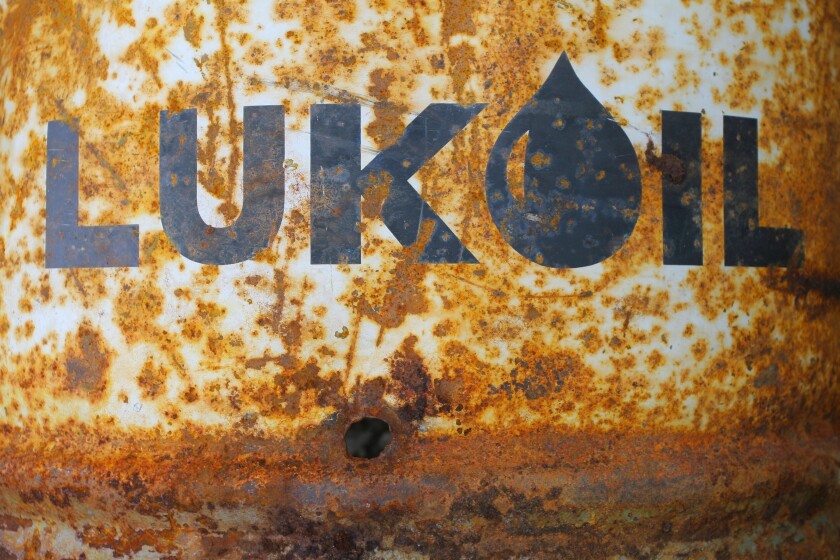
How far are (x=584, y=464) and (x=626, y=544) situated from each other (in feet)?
0.45

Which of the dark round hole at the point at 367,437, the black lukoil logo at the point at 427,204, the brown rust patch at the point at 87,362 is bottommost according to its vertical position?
the dark round hole at the point at 367,437

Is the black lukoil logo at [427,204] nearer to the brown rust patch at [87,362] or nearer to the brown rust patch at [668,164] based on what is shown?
the brown rust patch at [668,164]

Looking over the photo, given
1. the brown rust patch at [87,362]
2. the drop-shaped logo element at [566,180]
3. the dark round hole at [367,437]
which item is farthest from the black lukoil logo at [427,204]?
→ the dark round hole at [367,437]

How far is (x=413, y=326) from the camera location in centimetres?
113

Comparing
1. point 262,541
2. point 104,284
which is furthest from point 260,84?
point 262,541

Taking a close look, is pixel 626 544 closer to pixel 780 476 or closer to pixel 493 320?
pixel 780 476

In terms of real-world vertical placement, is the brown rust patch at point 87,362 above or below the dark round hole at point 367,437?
above

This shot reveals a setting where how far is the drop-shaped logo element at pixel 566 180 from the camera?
1.13m

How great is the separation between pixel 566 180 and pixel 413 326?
284mm

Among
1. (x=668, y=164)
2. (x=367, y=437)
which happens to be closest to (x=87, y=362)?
(x=367, y=437)

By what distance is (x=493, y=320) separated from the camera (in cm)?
113

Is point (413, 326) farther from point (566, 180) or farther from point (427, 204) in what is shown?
point (566, 180)

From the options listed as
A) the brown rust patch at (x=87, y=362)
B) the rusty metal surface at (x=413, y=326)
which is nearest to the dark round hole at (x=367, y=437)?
the rusty metal surface at (x=413, y=326)

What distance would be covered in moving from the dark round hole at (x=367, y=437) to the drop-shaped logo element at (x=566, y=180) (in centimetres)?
31
